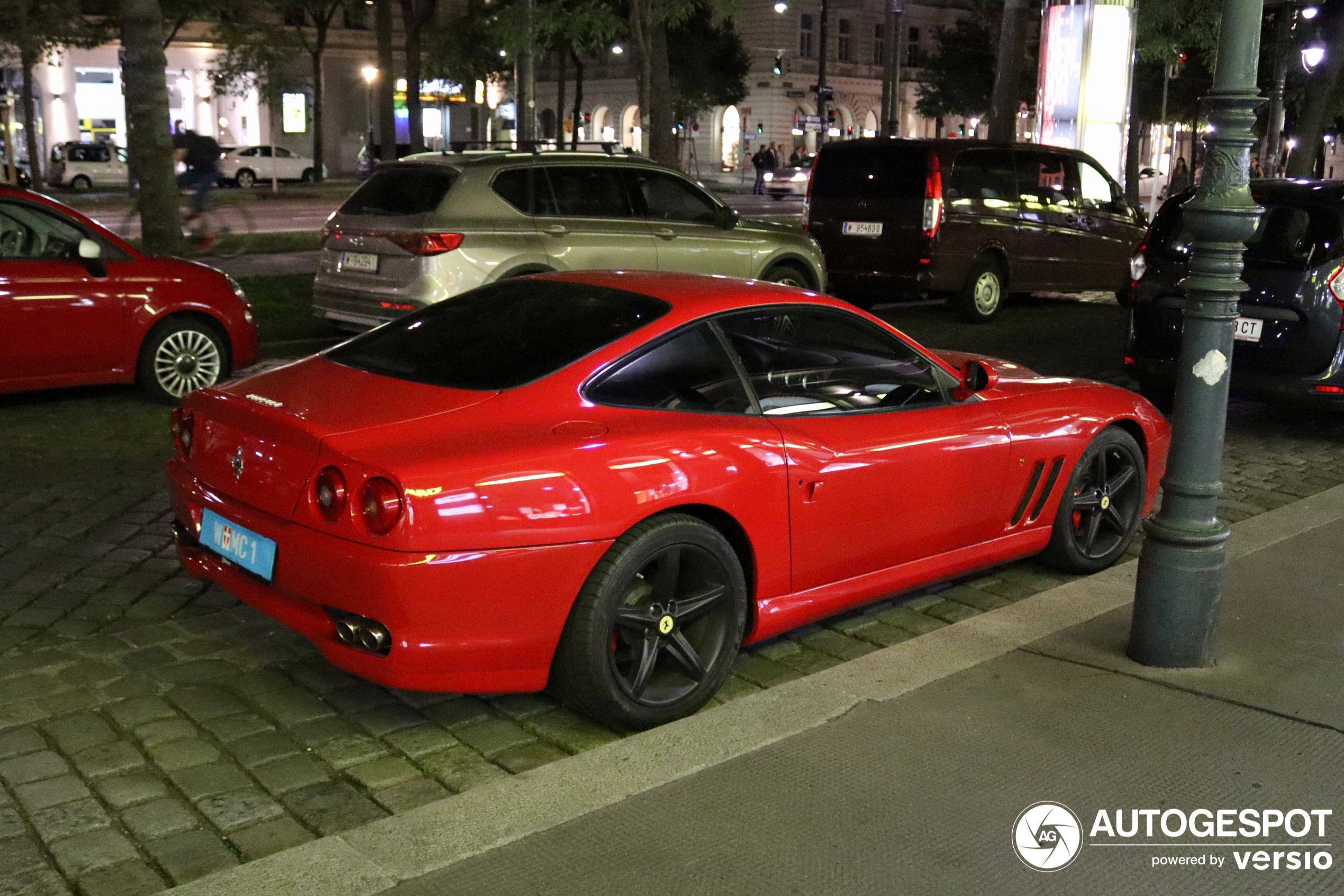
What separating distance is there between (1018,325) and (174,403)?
9438 mm

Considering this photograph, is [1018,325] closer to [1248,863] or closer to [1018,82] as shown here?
[1018,82]

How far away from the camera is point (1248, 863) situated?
147 inches

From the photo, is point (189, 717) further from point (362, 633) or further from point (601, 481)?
point (601, 481)

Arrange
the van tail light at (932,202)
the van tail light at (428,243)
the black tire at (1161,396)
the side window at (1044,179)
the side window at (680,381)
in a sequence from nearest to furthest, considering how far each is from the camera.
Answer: the side window at (680,381), the black tire at (1161,396), the van tail light at (428,243), the van tail light at (932,202), the side window at (1044,179)

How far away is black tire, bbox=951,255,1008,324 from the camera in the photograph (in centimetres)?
1530

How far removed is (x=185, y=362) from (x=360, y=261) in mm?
1739

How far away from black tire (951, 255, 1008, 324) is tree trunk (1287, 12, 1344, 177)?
15.6 m

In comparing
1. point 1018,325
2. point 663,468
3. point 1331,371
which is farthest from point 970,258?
point 663,468

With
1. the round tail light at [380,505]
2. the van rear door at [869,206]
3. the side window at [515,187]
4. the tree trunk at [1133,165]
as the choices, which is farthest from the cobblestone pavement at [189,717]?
the tree trunk at [1133,165]

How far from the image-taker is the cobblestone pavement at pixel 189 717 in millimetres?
3809

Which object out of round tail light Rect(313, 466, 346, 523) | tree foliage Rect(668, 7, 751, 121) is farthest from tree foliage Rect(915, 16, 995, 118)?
round tail light Rect(313, 466, 346, 523)

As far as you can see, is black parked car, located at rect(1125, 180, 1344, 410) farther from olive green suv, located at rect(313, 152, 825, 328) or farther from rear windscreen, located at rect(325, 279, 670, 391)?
rear windscreen, located at rect(325, 279, 670, 391)

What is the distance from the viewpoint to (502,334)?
4988 millimetres

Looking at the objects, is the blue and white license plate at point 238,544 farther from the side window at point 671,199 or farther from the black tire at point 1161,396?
the side window at point 671,199
